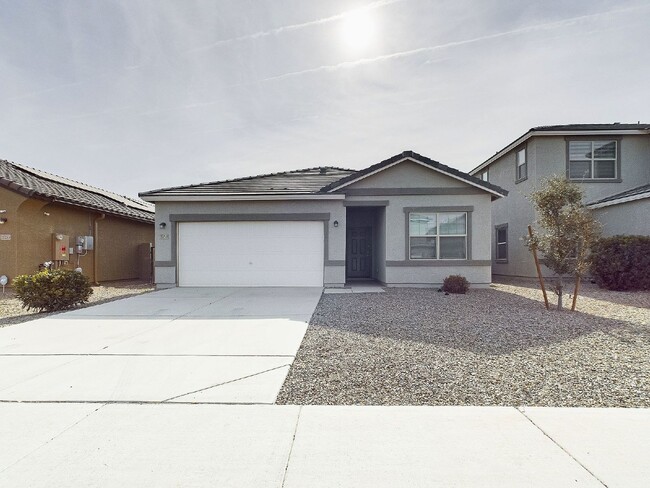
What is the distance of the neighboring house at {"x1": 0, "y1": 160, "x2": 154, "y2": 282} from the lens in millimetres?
11820

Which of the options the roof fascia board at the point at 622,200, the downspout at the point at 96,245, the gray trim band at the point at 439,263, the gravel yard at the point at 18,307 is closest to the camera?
the gravel yard at the point at 18,307

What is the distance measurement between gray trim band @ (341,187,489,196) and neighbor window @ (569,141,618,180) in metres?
5.73

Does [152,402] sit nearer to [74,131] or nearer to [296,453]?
[296,453]

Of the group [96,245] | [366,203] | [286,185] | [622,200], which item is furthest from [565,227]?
[96,245]

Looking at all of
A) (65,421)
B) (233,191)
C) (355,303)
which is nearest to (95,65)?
(233,191)

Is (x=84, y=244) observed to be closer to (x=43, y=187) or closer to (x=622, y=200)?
(x=43, y=187)

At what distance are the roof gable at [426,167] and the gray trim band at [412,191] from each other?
0.19 metres

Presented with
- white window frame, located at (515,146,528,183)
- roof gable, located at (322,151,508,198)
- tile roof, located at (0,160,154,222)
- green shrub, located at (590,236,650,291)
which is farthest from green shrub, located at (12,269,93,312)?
white window frame, located at (515,146,528,183)

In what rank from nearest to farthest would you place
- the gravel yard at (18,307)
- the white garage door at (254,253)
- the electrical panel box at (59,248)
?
the gravel yard at (18,307) → the white garage door at (254,253) → the electrical panel box at (59,248)

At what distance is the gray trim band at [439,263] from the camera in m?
12.1

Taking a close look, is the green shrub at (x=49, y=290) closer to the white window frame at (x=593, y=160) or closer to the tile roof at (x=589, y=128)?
the tile roof at (x=589, y=128)

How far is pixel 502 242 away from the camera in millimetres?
17359

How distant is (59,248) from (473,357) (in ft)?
46.2

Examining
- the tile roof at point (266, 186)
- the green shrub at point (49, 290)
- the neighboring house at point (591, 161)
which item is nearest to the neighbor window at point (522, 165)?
the neighboring house at point (591, 161)
